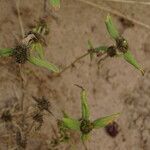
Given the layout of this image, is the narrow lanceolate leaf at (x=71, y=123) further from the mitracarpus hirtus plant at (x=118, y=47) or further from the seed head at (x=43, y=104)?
the mitracarpus hirtus plant at (x=118, y=47)

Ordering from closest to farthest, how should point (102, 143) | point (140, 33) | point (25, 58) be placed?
point (25, 58) < point (102, 143) < point (140, 33)

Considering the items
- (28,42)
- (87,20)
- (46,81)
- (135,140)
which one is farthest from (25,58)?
(135,140)

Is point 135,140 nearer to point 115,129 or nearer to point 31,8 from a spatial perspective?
point 115,129

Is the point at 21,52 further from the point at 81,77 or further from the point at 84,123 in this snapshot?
the point at 81,77

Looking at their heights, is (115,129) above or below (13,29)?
below

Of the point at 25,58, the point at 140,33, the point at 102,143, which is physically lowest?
the point at 102,143

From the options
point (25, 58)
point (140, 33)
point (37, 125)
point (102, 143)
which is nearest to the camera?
point (25, 58)

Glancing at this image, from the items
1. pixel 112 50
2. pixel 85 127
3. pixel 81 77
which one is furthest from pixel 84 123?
pixel 81 77

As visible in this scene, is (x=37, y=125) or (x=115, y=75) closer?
(x=37, y=125)
